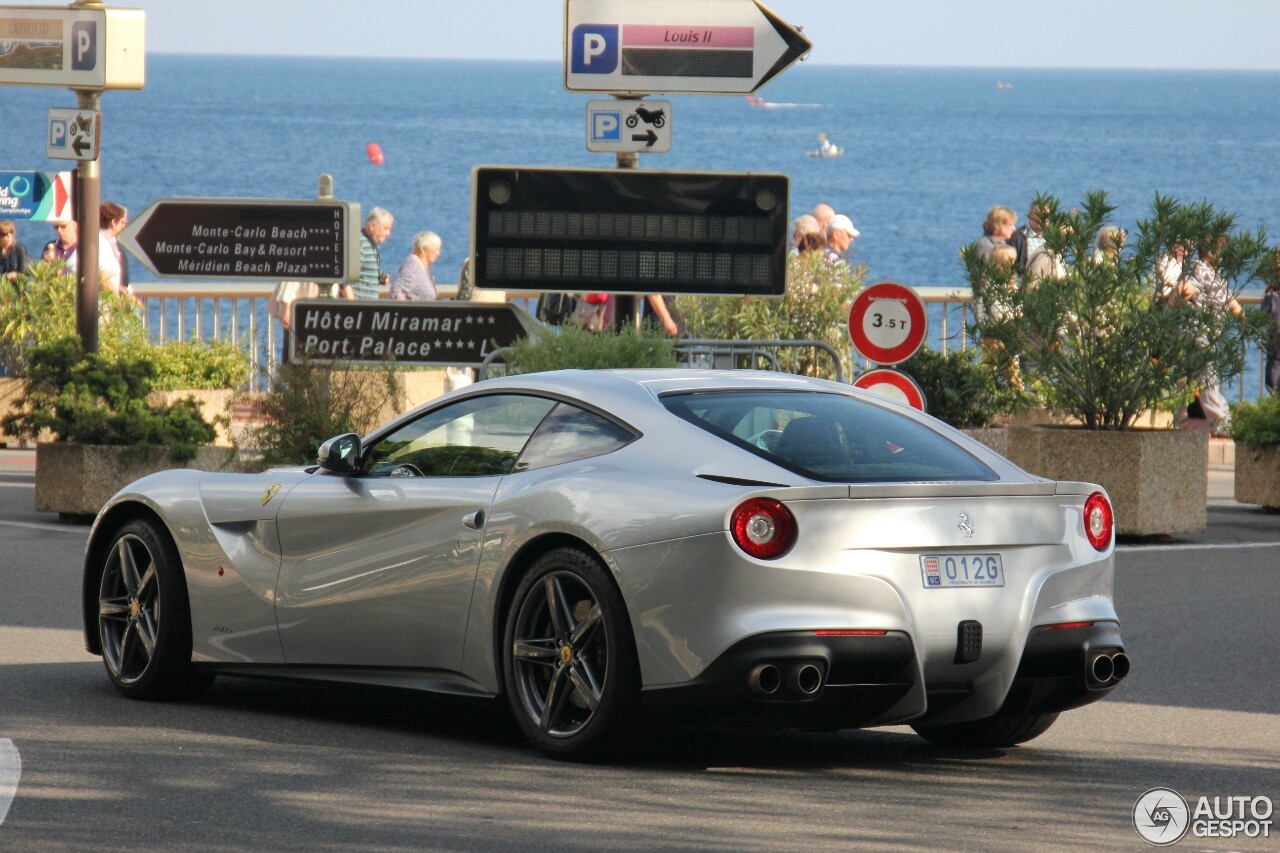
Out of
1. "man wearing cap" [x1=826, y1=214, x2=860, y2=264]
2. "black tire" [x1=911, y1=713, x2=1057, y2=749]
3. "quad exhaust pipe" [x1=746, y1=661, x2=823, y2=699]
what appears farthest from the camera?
"man wearing cap" [x1=826, y1=214, x2=860, y2=264]

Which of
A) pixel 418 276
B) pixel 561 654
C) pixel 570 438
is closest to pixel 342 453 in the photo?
pixel 570 438

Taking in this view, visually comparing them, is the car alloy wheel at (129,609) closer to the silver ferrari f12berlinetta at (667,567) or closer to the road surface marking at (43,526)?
the silver ferrari f12berlinetta at (667,567)

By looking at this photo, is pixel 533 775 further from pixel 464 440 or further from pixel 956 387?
pixel 956 387

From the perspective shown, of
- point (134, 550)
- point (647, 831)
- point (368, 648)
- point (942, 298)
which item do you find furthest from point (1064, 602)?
point (942, 298)

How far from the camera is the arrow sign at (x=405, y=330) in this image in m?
13.8

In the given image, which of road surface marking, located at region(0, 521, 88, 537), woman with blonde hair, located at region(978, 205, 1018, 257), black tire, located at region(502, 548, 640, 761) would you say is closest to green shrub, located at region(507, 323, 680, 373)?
road surface marking, located at region(0, 521, 88, 537)

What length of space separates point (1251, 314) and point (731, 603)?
873 cm

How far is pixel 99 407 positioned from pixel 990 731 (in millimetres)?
8882

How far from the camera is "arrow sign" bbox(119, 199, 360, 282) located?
49.6 feet

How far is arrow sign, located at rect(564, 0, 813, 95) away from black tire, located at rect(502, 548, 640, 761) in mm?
7223

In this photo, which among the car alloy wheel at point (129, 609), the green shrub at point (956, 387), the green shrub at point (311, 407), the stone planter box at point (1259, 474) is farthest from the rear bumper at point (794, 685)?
the stone planter box at point (1259, 474)

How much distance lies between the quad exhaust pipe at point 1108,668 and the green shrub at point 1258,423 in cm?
958

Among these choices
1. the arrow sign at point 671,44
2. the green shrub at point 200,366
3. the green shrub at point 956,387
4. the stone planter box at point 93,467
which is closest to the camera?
the arrow sign at point 671,44

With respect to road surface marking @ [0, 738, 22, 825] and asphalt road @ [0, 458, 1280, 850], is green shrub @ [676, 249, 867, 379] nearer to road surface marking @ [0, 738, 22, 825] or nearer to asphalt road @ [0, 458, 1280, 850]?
asphalt road @ [0, 458, 1280, 850]
